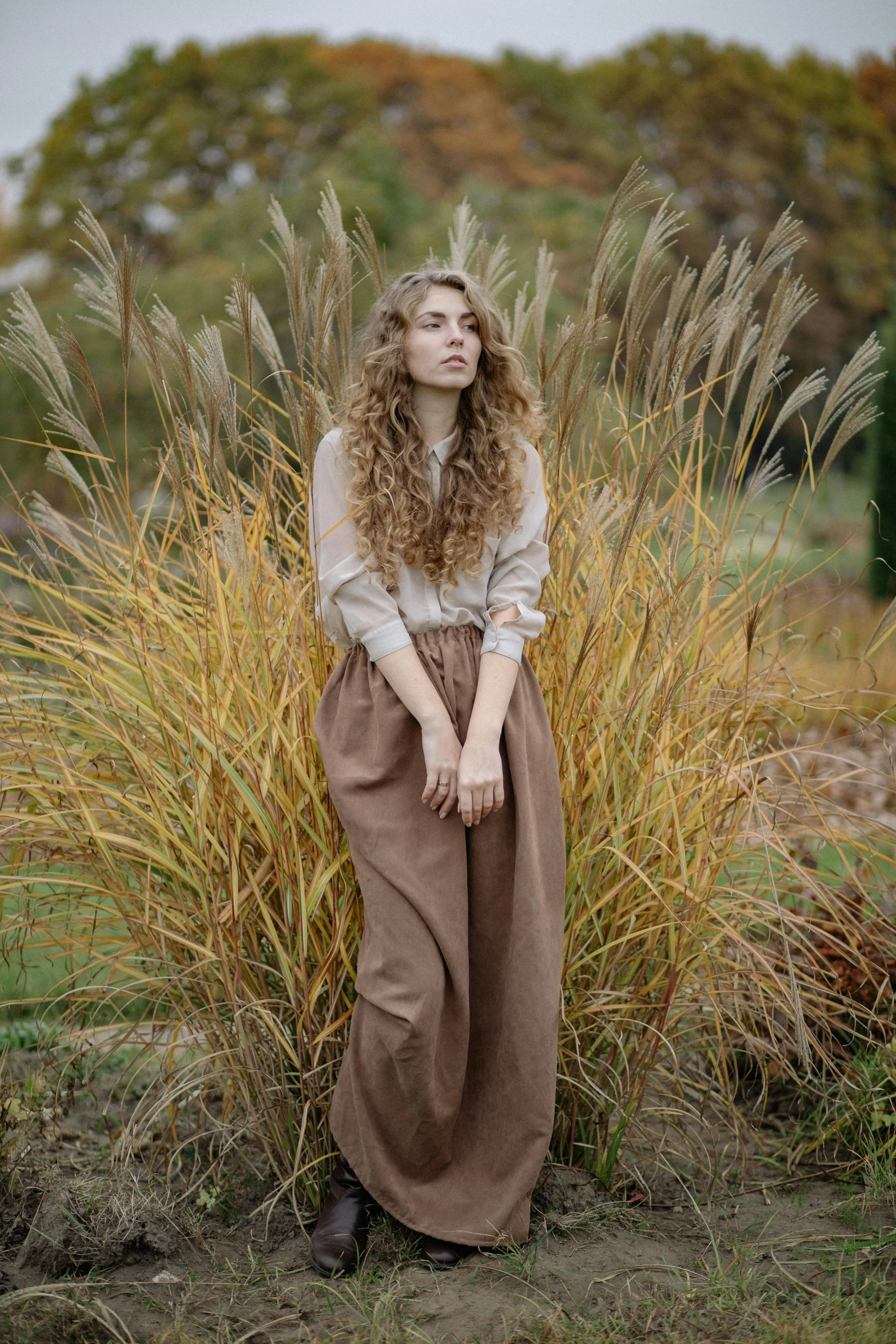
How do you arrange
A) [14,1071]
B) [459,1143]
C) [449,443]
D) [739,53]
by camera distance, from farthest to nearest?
[739,53], [14,1071], [449,443], [459,1143]

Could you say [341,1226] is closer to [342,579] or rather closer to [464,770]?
[464,770]

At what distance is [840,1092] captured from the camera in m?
2.14

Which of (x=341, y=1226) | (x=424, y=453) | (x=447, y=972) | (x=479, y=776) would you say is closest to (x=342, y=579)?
(x=424, y=453)

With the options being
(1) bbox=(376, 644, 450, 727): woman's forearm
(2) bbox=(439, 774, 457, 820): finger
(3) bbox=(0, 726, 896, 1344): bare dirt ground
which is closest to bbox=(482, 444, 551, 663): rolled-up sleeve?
(1) bbox=(376, 644, 450, 727): woman's forearm

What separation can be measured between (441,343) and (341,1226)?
1.58 metres

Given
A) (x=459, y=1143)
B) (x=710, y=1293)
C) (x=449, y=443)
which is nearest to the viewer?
(x=710, y=1293)

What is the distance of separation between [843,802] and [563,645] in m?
2.94

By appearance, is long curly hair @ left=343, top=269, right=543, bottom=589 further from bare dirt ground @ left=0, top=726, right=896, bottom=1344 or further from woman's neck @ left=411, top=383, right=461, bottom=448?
bare dirt ground @ left=0, top=726, right=896, bottom=1344

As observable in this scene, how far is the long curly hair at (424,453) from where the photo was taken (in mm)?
1843

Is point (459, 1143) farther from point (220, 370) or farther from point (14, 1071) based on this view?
point (220, 370)

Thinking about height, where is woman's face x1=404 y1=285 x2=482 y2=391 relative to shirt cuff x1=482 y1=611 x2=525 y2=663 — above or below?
above

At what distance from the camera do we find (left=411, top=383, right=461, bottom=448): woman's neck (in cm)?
195

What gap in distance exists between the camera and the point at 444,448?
1963 mm

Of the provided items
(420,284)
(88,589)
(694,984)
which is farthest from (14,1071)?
(420,284)
